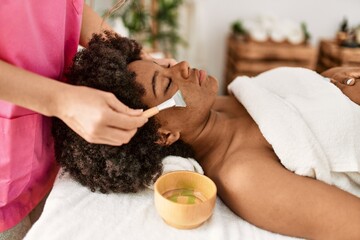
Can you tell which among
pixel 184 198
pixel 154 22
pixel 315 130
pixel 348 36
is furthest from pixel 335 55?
pixel 184 198

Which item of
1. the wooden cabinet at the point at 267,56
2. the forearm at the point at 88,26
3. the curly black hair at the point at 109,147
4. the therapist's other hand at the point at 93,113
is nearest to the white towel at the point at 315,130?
the curly black hair at the point at 109,147

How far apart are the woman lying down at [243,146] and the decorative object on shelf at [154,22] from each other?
1864 millimetres

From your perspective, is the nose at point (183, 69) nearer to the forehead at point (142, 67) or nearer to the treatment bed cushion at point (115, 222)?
the forehead at point (142, 67)

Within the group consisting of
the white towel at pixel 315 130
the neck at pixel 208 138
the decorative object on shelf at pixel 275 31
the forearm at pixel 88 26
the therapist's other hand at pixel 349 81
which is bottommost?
the decorative object on shelf at pixel 275 31

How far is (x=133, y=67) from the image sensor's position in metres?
1.21

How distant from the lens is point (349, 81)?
4.51 ft

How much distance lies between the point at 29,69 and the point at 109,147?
12.3 inches

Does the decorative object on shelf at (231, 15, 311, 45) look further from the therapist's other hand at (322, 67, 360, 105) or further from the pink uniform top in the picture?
the pink uniform top

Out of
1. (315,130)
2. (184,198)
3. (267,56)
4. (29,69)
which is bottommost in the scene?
(267,56)

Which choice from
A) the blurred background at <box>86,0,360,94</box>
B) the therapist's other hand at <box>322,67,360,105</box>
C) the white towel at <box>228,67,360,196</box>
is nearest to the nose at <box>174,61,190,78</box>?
the white towel at <box>228,67,360,196</box>

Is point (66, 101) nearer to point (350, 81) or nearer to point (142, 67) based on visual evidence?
point (142, 67)

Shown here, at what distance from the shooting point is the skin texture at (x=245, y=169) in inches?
38.3

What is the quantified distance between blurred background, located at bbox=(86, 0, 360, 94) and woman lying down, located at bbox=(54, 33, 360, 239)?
1941 mm

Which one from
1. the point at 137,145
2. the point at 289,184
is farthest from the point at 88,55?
the point at 289,184
